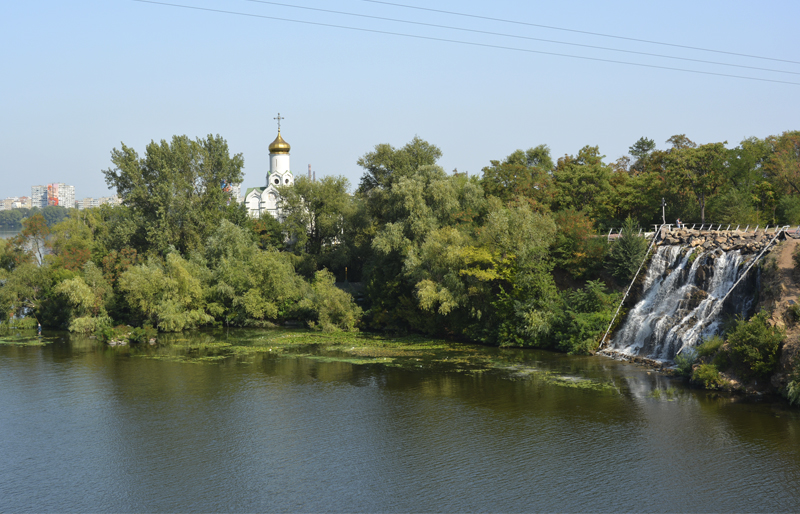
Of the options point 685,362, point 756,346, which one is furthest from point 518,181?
point 756,346

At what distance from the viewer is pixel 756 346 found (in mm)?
26000

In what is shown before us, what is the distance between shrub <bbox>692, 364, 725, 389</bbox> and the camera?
27.2 m

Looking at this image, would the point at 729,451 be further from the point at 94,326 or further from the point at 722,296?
the point at 94,326

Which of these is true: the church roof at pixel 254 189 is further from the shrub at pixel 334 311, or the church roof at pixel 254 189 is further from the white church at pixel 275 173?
the shrub at pixel 334 311

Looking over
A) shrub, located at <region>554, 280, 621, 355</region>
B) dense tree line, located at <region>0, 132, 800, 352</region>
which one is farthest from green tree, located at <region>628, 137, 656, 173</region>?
shrub, located at <region>554, 280, 621, 355</region>

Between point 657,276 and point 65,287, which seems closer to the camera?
point 657,276

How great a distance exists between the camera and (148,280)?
4678 cm

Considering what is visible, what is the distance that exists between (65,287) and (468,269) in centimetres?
2833

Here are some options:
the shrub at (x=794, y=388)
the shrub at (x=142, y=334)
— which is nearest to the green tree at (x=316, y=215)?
the shrub at (x=142, y=334)

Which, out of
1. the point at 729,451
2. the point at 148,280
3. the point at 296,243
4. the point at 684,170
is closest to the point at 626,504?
the point at 729,451

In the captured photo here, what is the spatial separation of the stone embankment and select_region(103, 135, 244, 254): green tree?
36.7 m

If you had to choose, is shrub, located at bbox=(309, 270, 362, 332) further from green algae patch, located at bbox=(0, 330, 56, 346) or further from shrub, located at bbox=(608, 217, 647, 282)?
shrub, located at bbox=(608, 217, 647, 282)

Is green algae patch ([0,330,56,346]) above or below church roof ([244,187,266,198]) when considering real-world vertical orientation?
below

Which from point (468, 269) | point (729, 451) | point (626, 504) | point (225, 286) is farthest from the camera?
point (225, 286)
